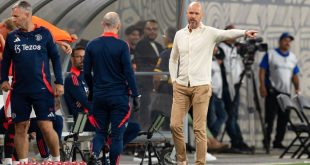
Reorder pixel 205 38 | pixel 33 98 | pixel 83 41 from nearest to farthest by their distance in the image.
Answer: pixel 33 98 < pixel 205 38 < pixel 83 41

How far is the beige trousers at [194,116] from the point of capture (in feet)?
52.4

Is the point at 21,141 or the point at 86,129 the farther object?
the point at 86,129

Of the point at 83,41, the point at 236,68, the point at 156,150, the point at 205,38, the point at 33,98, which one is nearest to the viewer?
the point at 33,98

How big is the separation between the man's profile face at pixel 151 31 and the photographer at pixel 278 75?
493 cm

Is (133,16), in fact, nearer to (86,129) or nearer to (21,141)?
(86,129)

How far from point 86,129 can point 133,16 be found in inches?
123

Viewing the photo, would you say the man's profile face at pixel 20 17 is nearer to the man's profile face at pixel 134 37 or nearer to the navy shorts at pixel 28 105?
the navy shorts at pixel 28 105

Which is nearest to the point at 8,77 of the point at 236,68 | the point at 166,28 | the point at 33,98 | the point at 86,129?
the point at 33,98

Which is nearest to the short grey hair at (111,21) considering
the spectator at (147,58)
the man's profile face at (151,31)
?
the spectator at (147,58)

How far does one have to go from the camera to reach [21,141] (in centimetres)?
1468

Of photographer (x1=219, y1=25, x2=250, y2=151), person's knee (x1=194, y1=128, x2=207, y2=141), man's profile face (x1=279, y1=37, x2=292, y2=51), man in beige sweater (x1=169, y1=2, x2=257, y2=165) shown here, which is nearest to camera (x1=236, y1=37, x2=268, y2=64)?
photographer (x1=219, y1=25, x2=250, y2=151)

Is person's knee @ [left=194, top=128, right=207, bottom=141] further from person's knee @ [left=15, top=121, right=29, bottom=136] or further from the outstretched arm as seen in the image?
person's knee @ [left=15, top=121, right=29, bottom=136]

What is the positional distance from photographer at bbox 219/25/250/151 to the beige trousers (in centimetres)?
668

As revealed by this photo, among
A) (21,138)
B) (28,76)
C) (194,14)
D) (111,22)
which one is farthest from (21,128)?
(194,14)
